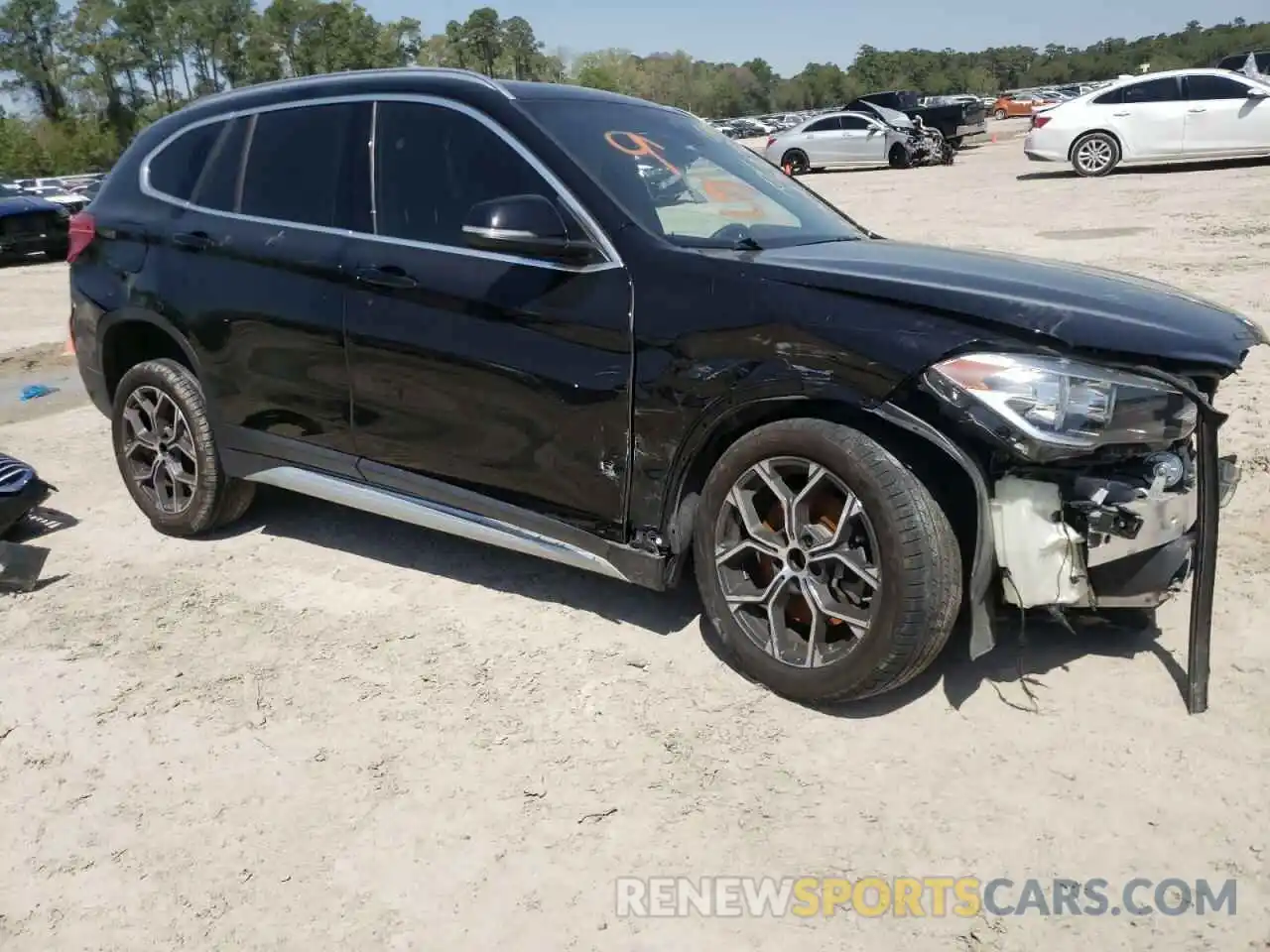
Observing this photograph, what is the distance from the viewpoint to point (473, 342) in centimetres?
358

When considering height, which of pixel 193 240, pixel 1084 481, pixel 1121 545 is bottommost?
pixel 1121 545

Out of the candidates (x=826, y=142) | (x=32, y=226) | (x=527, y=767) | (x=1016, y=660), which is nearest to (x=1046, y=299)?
(x=1016, y=660)

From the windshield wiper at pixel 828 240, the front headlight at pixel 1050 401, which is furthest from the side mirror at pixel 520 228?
the front headlight at pixel 1050 401

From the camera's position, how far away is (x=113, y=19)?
86.8 m

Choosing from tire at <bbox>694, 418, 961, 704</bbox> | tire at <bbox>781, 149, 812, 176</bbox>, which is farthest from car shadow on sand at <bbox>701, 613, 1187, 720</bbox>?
tire at <bbox>781, 149, 812, 176</bbox>

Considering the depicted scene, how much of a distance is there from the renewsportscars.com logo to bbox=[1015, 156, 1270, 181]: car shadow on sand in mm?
17712

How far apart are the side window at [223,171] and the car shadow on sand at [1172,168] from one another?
16713mm

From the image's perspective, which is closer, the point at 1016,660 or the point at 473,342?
the point at 1016,660

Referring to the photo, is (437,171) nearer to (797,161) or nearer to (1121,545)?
(1121,545)

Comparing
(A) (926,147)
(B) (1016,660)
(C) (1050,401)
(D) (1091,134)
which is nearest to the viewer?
(C) (1050,401)

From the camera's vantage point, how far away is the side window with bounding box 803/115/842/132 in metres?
26.4

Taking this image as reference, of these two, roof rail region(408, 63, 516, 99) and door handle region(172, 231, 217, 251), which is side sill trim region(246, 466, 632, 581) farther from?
roof rail region(408, 63, 516, 99)

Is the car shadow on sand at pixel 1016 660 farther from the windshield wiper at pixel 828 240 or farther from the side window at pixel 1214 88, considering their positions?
the side window at pixel 1214 88

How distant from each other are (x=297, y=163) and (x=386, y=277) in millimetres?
800
